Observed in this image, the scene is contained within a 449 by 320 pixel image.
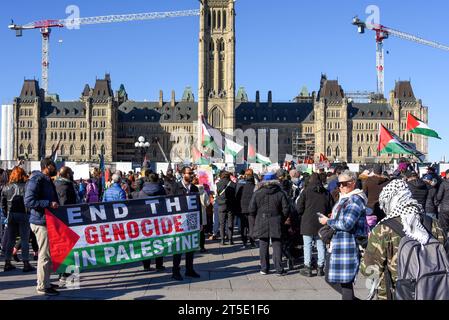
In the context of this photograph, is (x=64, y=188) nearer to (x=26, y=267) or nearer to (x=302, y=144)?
(x=26, y=267)

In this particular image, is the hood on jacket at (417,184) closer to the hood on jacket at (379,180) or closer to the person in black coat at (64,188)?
the hood on jacket at (379,180)

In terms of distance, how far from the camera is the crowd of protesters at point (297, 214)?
18.2 ft

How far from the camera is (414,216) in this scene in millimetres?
5164

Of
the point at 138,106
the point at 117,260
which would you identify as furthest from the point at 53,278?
the point at 138,106

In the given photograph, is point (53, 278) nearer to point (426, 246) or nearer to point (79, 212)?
point (79, 212)

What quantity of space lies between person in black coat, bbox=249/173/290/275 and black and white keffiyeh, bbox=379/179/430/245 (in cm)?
504

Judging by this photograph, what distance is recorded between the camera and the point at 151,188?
36.1 feet

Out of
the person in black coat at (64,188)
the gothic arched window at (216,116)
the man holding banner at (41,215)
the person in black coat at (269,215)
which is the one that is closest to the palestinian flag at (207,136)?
the person in black coat at (269,215)

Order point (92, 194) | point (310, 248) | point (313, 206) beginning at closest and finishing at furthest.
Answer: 1. point (313, 206)
2. point (310, 248)
3. point (92, 194)

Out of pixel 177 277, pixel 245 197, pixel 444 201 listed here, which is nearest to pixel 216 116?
pixel 245 197

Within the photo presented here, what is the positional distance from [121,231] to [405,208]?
18.6 feet

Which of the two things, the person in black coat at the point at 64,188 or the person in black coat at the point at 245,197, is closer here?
the person in black coat at the point at 64,188

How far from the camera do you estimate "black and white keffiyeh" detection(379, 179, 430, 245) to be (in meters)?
4.95

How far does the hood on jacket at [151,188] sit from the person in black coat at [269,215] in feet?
5.76
